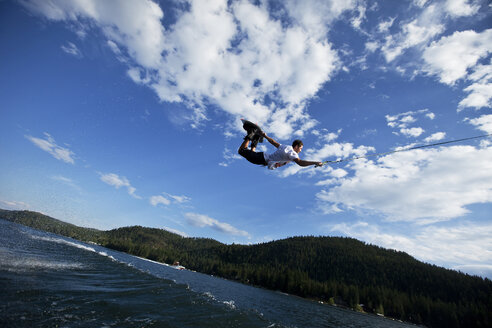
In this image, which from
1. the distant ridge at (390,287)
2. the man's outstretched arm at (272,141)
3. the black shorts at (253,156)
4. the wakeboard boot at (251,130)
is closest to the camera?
the man's outstretched arm at (272,141)

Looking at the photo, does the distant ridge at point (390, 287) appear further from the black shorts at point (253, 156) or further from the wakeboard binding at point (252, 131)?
the wakeboard binding at point (252, 131)

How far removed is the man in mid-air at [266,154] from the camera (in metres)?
10.3

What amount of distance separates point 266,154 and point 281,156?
1.00 metres

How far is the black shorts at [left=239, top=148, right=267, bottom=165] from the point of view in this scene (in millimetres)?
11452

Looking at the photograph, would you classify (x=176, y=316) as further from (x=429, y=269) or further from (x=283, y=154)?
(x=429, y=269)

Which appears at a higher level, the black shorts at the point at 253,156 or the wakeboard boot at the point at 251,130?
the wakeboard boot at the point at 251,130

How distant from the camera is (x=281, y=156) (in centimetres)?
1054

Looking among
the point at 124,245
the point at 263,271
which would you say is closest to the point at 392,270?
the point at 263,271

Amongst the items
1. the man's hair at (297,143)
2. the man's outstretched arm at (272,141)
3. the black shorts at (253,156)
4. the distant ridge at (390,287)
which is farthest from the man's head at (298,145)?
the distant ridge at (390,287)

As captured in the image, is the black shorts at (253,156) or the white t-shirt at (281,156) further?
the black shorts at (253,156)

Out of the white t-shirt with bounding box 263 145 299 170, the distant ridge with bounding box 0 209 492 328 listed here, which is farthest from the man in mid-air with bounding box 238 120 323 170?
→ the distant ridge with bounding box 0 209 492 328

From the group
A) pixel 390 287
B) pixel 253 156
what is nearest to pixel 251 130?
pixel 253 156

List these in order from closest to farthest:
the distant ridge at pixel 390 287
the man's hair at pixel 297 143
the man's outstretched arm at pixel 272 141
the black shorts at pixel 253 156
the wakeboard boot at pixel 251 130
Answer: the man's hair at pixel 297 143 < the man's outstretched arm at pixel 272 141 < the black shorts at pixel 253 156 < the wakeboard boot at pixel 251 130 < the distant ridge at pixel 390 287

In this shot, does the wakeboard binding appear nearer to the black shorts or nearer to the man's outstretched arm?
the man's outstretched arm
